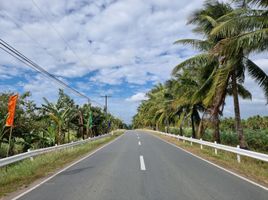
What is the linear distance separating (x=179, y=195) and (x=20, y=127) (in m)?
17.0

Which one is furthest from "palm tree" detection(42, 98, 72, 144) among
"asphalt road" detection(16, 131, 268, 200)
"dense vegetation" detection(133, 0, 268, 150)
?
"asphalt road" detection(16, 131, 268, 200)

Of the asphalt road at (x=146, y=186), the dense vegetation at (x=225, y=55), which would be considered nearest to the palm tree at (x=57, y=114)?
the dense vegetation at (x=225, y=55)

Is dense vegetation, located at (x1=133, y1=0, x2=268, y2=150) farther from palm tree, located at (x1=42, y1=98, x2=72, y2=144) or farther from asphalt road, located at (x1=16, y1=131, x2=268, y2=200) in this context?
palm tree, located at (x1=42, y1=98, x2=72, y2=144)

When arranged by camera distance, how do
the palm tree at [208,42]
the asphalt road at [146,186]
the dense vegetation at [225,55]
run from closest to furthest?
the asphalt road at [146,186] < the dense vegetation at [225,55] < the palm tree at [208,42]

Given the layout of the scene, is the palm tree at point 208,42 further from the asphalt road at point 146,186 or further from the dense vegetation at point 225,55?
the asphalt road at point 146,186

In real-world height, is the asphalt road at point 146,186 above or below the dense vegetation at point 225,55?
below

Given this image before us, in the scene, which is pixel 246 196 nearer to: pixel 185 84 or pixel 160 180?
pixel 160 180

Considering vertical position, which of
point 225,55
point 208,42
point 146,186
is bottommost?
point 146,186

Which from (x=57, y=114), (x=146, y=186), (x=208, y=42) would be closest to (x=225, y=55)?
(x=208, y=42)

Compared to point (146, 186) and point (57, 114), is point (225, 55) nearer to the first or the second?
point (146, 186)

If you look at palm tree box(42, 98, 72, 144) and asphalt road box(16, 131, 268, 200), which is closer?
asphalt road box(16, 131, 268, 200)

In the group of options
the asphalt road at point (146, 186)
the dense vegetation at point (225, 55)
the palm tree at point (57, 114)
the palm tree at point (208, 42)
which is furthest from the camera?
the palm tree at point (57, 114)

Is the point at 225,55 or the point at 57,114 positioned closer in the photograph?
the point at 225,55

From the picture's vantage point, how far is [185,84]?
29609 mm
